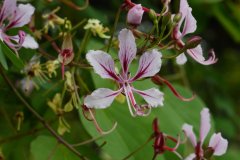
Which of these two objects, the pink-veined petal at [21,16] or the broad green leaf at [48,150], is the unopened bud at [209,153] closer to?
the broad green leaf at [48,150]

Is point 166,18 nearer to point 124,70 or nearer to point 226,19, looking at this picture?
point 124,70

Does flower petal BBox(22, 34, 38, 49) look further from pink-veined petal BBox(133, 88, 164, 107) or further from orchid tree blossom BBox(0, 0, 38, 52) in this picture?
pink-veined petal BBox(133, 88, 164, 107)

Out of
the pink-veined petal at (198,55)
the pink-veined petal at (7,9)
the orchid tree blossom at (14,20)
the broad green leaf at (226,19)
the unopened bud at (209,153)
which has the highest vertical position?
the pink-veined petal at (7,9)

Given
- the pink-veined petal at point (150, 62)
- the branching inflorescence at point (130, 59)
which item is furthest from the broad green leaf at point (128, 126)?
the pink-veined petal at point (150, 62)

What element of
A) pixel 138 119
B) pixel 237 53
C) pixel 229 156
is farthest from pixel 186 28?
pixel 237 53

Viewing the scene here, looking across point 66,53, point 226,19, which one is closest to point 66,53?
point 66,53

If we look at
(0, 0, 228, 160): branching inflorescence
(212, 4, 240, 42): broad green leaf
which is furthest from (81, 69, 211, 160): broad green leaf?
(212, 4, 240, 42): broad green leaf
